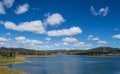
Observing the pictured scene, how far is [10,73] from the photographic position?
66.3 metres

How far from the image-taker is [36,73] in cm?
7756

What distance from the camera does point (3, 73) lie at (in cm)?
6431

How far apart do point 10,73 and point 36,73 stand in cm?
1313

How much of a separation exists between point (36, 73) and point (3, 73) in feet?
51.4

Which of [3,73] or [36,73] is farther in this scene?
[36,73]

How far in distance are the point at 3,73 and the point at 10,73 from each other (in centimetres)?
256

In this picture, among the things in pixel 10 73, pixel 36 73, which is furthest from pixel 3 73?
pixel 36 73

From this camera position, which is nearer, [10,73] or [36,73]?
[10,73]

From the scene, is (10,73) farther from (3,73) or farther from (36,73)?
(36,73)
